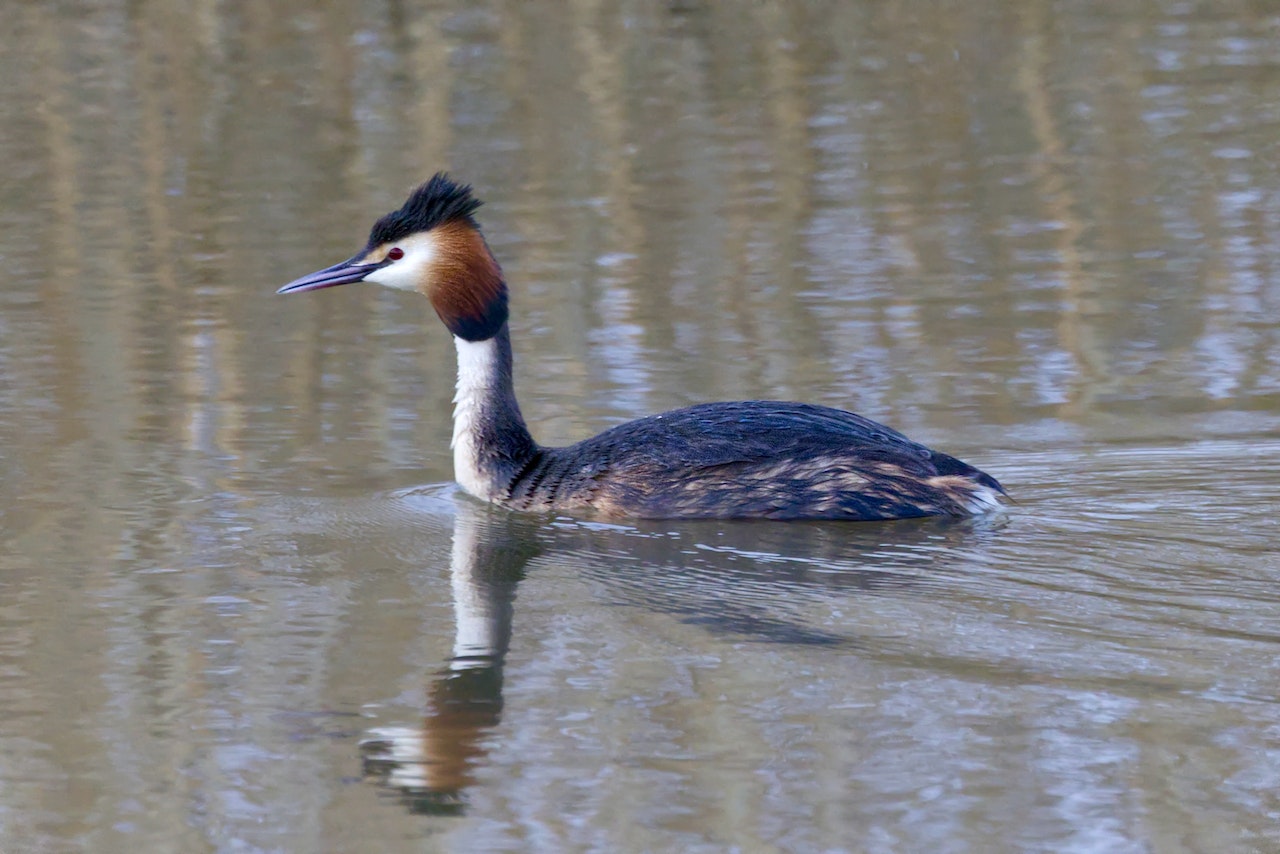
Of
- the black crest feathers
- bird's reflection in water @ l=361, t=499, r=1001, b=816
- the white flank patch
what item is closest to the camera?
bird's reflection in water @ l=361, t=499, r=1001, b=816

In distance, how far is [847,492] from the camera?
6.79 metres

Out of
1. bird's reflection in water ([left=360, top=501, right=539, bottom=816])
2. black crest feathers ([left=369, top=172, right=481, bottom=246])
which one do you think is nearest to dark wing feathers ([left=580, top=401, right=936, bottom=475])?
bird's reflection in water ([left=360, top=501, right=539, bottom=816])

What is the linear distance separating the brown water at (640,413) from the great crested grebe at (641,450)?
0.47ft

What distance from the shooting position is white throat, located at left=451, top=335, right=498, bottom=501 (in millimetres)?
7375

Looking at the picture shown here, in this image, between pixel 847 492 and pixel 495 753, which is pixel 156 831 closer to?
pixel 495 753

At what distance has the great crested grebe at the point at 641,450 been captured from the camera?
679 centimetres

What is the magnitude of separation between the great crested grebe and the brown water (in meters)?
0.14

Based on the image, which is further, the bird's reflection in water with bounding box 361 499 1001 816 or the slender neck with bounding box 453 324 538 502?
the slender neck with bounding box 453 324 538 502

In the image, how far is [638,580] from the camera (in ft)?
20.6

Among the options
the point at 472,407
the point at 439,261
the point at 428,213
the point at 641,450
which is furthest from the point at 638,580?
the point at 428,213

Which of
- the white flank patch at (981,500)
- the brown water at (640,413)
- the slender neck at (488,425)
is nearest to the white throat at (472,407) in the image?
the slender neck at (488,425)

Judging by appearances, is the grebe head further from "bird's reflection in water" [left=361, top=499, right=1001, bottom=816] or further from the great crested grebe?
"bird's reflection in water" [left=361, top=499, right=1001, bottom=816]

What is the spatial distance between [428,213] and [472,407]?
2.43 feet

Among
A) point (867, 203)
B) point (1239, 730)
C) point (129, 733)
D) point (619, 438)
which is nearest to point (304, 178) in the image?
point (867, 203)
